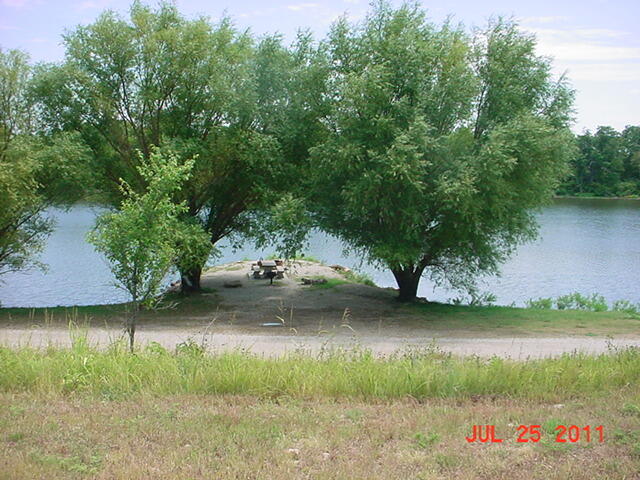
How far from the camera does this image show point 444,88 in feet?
59.1

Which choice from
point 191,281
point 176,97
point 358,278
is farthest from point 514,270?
point 176,97

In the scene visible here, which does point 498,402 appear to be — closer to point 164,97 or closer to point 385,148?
point 385,148

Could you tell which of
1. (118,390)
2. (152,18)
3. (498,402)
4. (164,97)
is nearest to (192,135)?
(164,97)

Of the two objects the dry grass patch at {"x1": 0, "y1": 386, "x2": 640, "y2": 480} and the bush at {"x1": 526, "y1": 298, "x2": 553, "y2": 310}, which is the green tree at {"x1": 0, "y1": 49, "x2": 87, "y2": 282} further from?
the bush at {"x1": 526, "y1": 298, "x2": 553, "y2": 310}

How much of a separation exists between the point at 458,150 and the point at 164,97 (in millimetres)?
9686

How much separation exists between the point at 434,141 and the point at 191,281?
440 inches

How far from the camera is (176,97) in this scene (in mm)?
20719

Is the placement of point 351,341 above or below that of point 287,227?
below

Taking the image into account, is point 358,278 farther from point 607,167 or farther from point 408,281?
point 607,167

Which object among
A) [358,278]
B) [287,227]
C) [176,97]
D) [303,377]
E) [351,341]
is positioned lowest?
[351,341]

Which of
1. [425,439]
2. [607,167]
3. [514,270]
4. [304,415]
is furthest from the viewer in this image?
[607,167]

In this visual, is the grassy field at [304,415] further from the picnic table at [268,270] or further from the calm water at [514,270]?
the picnic table at [268,270]

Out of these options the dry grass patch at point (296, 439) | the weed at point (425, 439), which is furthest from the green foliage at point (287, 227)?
the weed at point (425, 439)

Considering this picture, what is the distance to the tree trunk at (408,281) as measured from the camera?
21516mm
